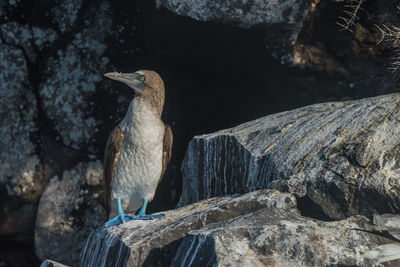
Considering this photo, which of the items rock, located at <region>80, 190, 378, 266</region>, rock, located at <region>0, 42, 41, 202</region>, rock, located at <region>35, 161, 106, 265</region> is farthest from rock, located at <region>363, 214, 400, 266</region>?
rock, located at <region>0, 42, 41, 202</region>

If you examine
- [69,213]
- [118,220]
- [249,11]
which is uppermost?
[249,11]

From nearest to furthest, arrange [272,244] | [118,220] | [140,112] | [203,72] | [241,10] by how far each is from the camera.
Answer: [272,244] → [118,220] → [140,112] → [241,10] → [203,72]

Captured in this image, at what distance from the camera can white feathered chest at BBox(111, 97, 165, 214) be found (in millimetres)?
4637

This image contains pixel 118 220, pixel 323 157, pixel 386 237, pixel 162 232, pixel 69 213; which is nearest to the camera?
pixel 386 237

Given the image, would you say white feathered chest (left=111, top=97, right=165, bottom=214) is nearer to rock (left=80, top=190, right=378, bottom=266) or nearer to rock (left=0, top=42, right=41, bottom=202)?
rock (left=80, top=190, right=378, bottom=266)

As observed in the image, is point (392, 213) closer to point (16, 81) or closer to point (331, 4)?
point (331, 4)

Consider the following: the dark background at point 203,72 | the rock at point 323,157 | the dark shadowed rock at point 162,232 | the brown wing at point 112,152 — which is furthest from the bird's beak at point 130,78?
the dark shadowed rock at point 162,232

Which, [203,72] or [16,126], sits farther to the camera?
[203,72]

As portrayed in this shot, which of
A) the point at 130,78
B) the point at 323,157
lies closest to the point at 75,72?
the point at 130,78

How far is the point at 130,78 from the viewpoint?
4688 millimetres

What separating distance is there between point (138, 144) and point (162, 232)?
133 centimetres

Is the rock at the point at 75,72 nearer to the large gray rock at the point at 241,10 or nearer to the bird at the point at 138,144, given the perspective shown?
the large gray rock at the point at 241,10

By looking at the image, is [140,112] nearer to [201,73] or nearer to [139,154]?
[139,154]

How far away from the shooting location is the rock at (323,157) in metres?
3.59
